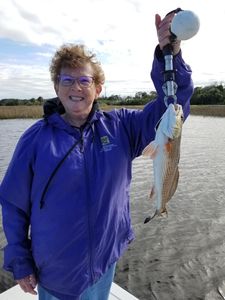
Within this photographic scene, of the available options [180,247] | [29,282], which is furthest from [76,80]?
[180,247]

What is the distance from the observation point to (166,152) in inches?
88.9

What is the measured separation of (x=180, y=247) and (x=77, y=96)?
5.71 metres

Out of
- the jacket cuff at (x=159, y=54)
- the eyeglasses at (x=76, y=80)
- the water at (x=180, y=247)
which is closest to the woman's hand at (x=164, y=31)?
the jacket cuff at (x=159, y=54)

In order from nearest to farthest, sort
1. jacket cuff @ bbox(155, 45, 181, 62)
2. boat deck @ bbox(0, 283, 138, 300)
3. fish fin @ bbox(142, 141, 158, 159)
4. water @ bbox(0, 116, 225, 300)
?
fish fin @ bbox(142, 141, 158, 159)
jacket cuff @ bbox(155, 45, 181, 62)
boat deck @ bbox(0, 283, 138, 300)
water @ bbox(0, 116, 225, 300)

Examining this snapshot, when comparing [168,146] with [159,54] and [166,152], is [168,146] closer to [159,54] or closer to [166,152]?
[166,152]

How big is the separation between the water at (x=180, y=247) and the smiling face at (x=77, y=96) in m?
4.19

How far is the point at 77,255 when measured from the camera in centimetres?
255

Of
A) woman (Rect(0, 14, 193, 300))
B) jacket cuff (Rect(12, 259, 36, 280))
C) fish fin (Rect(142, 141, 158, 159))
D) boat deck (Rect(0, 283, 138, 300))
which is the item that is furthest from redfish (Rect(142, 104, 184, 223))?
boat deck (Rect(0, 283, 138, 300))

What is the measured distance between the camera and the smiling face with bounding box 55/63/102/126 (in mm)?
2535

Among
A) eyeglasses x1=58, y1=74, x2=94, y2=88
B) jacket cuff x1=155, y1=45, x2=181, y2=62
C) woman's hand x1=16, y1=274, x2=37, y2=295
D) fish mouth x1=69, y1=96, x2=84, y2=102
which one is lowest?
woman's hand x1=16, y1=274, x2=37, y2=295

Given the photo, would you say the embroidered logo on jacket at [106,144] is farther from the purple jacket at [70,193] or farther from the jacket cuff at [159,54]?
the jacket cuff at [159,54]

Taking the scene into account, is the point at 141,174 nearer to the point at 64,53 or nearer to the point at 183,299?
the point at 183,299

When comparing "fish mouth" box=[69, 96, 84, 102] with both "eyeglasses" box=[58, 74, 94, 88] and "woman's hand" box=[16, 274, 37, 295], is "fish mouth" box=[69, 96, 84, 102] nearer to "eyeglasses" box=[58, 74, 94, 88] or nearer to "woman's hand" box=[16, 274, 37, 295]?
"eyeglasses" box=[58, 74, 94, 88]

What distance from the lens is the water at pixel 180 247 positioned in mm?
5961
